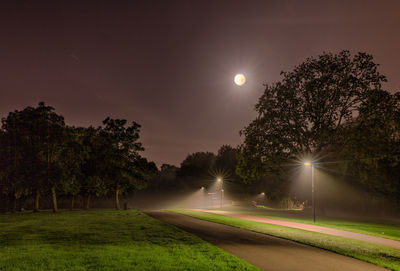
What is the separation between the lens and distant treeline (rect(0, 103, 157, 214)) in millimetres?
35406

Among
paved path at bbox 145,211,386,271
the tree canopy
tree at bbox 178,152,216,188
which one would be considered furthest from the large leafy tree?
tree at bbox 178,152,216,188

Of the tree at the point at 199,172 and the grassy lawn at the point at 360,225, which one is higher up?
the tree at the point at 199,172

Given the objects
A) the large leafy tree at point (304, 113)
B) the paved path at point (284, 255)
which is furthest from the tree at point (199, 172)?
the paved path at point (284, 255)

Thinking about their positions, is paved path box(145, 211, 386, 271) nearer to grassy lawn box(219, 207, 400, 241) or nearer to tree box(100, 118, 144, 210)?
grassy lawn box(219, 207, 400, 241)

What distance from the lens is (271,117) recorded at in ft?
104

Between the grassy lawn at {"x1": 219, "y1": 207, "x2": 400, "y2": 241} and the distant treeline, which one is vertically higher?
the distant treeline

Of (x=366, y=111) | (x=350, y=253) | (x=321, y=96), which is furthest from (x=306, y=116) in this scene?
(x=350, y=253)

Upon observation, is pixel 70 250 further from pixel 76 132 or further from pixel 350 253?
pixel 76 132

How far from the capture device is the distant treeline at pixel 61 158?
35.4m

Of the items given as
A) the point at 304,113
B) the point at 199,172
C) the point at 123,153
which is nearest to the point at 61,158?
the point at 123,153

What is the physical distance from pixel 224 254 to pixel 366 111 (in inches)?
945

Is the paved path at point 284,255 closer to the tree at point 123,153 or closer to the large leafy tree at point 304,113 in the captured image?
the large leafy tree at point 304,113

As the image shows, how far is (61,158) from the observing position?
3941 cm

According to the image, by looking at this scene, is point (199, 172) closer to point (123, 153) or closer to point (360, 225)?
point (123, 153)
